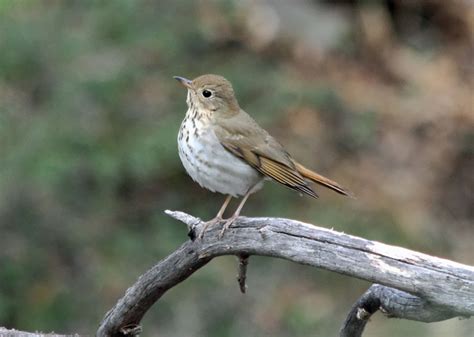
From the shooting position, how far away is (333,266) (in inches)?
142

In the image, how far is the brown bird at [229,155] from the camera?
463 cm

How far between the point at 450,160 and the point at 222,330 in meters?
3.08

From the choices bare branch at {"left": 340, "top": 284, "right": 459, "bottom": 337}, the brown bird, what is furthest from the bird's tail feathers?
bare branch at {"left": 340, "top": 284, "right": 459, "bottom": 337}

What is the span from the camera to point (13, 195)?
760 cm

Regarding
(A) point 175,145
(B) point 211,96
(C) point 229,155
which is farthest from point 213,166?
(A) point 175,145

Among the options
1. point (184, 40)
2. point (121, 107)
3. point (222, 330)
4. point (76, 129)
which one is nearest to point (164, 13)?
point (184, 40)

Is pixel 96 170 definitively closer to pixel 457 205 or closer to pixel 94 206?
pixel 94 206

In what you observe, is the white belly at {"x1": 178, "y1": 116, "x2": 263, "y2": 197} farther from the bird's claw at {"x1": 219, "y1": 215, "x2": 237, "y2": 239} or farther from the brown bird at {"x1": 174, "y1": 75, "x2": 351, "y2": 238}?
the bird's claw at {"x1": 219, "y1": 215, "x2": 237, "y2": 239}

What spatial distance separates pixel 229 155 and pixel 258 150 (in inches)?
5.7

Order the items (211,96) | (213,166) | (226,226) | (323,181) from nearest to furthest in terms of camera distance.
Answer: (226,226), (323,181), (213,166), (211,96)

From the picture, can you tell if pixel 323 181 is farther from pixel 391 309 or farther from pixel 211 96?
pixel 391 309

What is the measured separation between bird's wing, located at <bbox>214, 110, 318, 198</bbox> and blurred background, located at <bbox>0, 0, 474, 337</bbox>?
5.66 feet

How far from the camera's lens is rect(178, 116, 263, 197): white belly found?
464 centimetres

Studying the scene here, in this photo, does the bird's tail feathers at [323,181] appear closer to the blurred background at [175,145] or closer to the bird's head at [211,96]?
the bird's head at [211,96]
